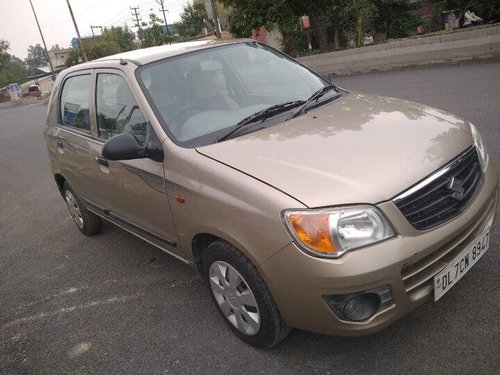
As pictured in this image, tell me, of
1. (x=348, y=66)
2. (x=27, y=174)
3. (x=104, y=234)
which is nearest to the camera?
(x=104, y=234)

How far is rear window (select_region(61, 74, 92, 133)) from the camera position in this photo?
3.92 metres

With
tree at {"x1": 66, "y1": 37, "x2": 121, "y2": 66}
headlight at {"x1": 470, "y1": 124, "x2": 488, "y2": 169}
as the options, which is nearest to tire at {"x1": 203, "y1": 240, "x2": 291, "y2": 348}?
headlight at {"x1": 470, "y1": 124, "x2": 488, "y2": 169}

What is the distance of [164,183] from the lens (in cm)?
288

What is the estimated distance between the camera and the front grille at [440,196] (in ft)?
7.23

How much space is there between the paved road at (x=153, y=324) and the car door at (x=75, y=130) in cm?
A: 85

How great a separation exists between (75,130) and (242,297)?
2.45 m

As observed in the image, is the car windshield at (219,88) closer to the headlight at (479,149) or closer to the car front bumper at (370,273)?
the car front bumper at (370,273)

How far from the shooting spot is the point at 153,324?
3191 mm

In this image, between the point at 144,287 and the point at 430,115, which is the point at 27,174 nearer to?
the point at 144,287

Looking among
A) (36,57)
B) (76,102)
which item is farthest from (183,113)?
(36,57)

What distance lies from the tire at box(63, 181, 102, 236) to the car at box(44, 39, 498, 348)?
1.09 meters

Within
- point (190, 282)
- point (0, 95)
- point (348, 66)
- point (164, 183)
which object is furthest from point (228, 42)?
point (0, 95)

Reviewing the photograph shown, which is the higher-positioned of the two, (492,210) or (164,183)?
(164,183)

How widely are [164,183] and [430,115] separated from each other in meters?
1.79
